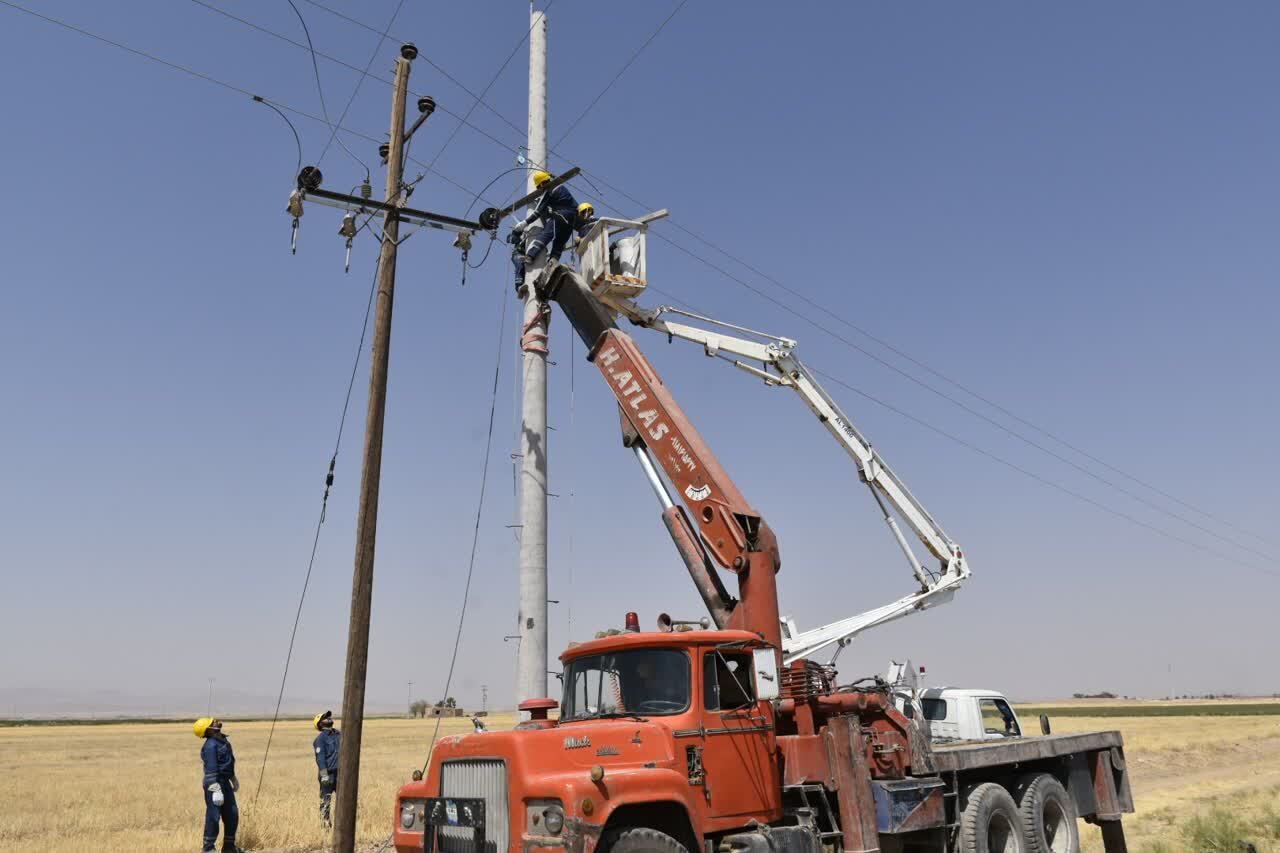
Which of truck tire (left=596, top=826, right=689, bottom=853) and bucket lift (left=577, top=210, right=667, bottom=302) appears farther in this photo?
bucket lift (left=577, top=210, right=667, bottom=302)

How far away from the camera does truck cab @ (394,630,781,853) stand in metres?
7.71

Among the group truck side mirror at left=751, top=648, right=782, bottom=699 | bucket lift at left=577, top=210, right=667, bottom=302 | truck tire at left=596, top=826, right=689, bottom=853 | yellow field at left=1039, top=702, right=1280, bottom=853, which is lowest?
yellow field at left=1039, top=702, right=1280, bottom=853

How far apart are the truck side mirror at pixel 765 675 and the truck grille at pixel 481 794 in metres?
2.37

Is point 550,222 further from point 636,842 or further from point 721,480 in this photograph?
point 636,842

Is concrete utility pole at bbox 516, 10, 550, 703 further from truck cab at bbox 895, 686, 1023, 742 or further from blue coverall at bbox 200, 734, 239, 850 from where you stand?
truck cab at bbox 895, 686, 1023, 742

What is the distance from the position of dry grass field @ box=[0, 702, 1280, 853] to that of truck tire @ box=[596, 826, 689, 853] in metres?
9.02

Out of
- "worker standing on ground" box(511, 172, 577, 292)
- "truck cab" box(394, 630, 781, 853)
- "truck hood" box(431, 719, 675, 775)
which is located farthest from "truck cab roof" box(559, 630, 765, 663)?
"worker standing on ground" box(511, 172, 577, 292)

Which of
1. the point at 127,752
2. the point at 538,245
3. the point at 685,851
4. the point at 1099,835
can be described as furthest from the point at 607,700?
the point at 127,752

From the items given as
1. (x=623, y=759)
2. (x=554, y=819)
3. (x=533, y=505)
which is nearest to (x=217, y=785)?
(x=533, y=505)

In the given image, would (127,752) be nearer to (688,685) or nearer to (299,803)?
(299,803)

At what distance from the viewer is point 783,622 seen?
54.1ft

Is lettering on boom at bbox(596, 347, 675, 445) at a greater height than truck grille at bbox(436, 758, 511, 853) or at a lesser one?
greater

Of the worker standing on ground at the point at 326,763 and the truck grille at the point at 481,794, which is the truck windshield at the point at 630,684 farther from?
the worker standing on ground at the point at 326,763

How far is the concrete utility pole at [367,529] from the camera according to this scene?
10.9m
